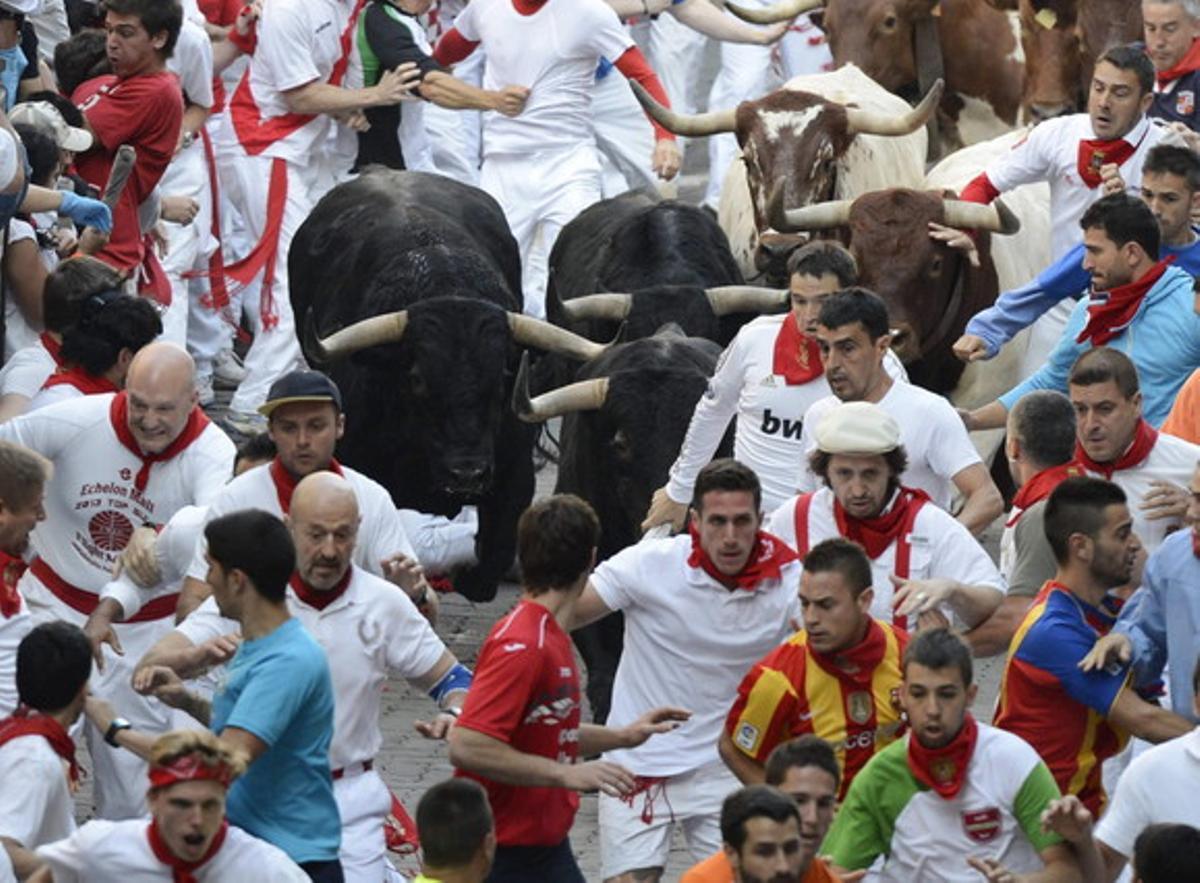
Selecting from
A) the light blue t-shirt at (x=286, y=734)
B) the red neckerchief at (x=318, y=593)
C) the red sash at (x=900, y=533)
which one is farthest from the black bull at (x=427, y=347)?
the light blue t-shirt at (x=286, y=734)

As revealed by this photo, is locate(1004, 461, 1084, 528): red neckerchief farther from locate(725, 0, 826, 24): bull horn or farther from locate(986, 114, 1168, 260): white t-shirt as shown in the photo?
locate(725, 0, 826, 24): bull horn

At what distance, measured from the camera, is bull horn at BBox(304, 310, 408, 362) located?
14695mm

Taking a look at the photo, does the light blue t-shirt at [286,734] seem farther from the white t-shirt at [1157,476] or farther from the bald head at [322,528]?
the white t-shirt at [1157,476]

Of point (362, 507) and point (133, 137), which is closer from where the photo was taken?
point (362, 507)

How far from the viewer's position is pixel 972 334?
1309 cm

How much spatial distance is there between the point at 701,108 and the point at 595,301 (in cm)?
766

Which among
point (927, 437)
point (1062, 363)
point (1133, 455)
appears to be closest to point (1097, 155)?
point (1062, 363)

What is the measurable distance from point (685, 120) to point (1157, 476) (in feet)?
22.6

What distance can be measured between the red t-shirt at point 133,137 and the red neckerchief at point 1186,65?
4.22m

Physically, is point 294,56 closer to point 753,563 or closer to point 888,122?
point 888,122

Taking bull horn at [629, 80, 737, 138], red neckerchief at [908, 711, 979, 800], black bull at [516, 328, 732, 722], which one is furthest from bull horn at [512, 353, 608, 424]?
red neckerchief at [908, 711, 979, 800]

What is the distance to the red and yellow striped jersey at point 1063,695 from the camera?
31.6 ft

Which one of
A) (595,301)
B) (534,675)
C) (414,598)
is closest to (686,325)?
(595,301)

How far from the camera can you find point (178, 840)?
27.5 ft
